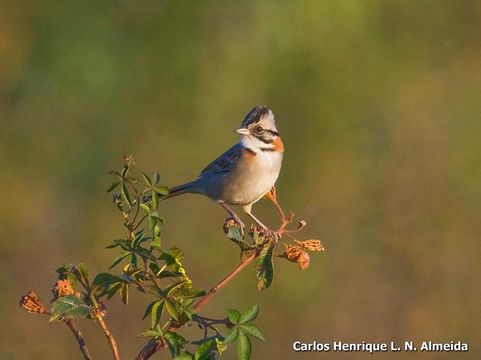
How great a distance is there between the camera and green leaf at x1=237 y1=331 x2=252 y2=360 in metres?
2.34

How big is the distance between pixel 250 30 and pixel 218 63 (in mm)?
391

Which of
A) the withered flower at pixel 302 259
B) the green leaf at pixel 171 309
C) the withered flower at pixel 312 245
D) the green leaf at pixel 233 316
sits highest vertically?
the withered flower at pixel 312 245

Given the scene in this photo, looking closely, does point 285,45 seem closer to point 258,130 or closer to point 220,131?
point 220,131

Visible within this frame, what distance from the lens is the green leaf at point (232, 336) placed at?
235 centimetres

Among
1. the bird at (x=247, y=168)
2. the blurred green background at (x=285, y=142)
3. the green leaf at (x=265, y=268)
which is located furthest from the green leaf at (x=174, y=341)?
the blurred green background at (x=285, y=142)

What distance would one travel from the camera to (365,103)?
8.14 metres

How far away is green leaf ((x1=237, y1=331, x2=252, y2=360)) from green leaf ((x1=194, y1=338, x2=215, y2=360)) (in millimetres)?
64

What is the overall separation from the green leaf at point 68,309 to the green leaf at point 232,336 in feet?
1.02

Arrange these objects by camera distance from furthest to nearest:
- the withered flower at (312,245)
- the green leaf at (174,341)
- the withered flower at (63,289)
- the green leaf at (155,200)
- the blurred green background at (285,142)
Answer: the blurred green background at (285,142) → the withered flower at (312,245) → the green leaf at (155,200) → the withered flower at (63,289) → the green leaf at (174,341)

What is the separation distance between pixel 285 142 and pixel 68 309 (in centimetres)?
524

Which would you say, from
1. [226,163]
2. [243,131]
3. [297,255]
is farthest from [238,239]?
[226,163]

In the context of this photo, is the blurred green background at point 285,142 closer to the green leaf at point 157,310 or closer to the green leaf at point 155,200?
the green leaf at point 155,200

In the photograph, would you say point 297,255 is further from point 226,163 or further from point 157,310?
point 226,163

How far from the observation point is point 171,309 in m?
2.38
